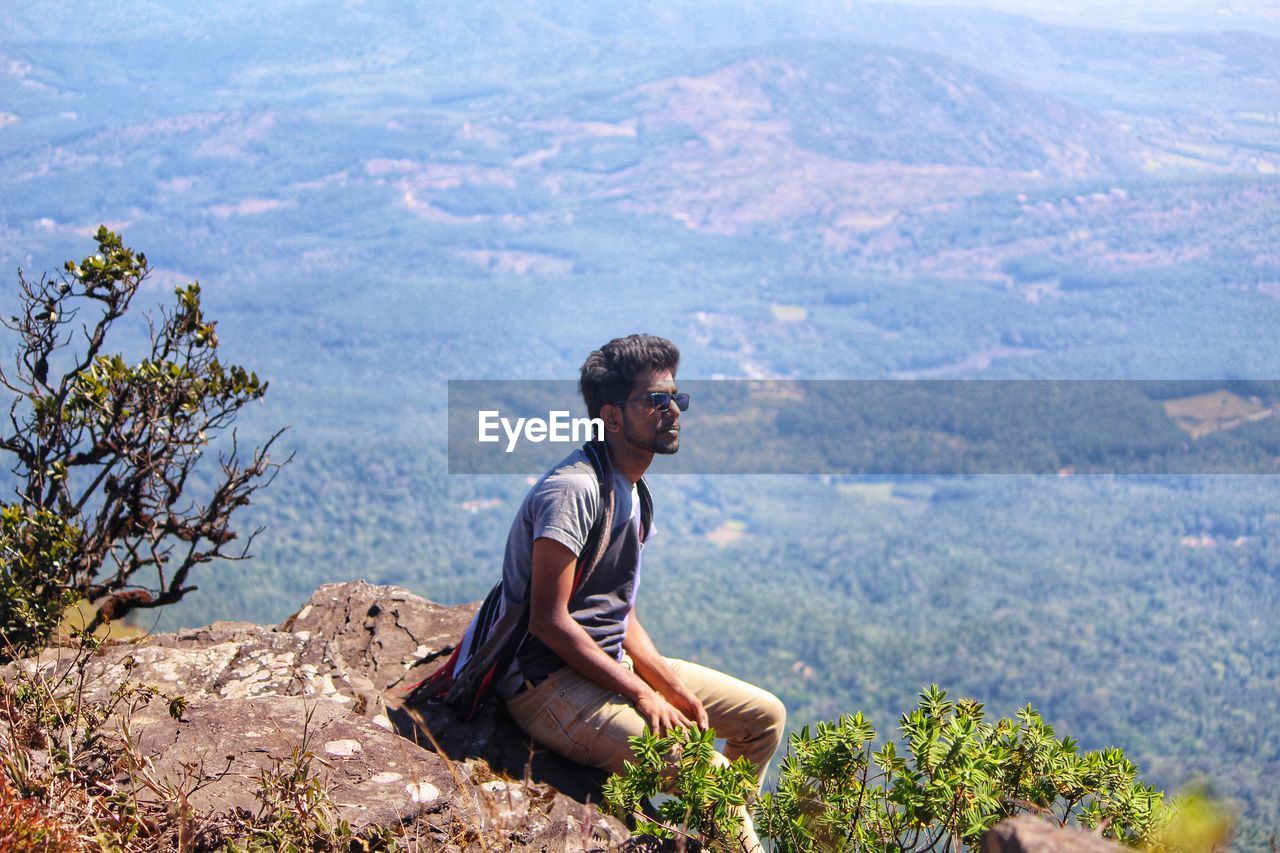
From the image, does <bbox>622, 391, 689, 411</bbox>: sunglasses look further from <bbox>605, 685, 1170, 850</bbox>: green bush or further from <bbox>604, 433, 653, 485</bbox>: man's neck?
<bbox>605, 685, 1170, 850</bbox>: green bush

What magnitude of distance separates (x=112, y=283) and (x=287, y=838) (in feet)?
18.7

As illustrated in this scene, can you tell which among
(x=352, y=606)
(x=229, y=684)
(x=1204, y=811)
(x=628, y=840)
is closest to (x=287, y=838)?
(x=628, y=840)

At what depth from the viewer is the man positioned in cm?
483

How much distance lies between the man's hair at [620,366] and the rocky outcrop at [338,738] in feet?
4.78

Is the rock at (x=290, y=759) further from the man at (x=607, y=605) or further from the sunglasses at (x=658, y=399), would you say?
the sunglasses at (x=658, y=399)

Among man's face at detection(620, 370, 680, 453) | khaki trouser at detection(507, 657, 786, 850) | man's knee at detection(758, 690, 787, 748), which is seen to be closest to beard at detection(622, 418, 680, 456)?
man's face at detection(620, 370, 680, 453)

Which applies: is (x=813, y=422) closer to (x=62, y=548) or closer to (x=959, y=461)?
(x=959, y=461)

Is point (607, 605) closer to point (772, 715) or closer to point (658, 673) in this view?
point (658, 673)

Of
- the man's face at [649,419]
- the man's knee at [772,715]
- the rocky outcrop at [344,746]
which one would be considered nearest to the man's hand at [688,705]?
the man's knee at [772,715]

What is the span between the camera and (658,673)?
17.2 feet

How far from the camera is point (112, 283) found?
844 centimetres

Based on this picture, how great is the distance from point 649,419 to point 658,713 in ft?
3.98

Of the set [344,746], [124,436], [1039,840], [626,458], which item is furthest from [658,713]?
[124,436]

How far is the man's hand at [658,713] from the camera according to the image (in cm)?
477
